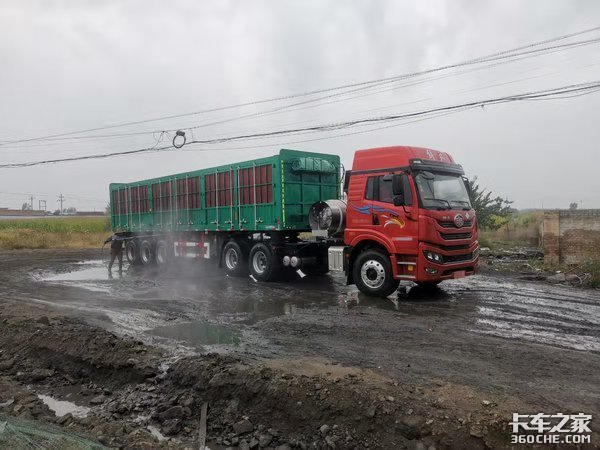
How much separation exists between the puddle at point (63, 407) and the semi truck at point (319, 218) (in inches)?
236

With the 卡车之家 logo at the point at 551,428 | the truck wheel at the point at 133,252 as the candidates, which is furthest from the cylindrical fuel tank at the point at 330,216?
the truck wheel at the point at 133,252

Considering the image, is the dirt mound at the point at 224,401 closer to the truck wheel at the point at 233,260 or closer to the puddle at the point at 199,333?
the puddle at the point at 199,333

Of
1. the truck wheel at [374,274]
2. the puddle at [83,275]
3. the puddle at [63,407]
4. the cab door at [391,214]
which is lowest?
the puddle at [63,407]

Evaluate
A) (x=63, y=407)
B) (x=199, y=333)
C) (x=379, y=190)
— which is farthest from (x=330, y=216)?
(x=63, y=407)

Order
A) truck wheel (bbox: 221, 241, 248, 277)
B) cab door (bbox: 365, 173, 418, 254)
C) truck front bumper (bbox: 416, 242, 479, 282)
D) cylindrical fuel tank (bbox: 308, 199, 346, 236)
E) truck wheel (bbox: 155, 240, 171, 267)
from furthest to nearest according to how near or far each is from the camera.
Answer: truck wheel (bbox: 155, 240, 171, 267)
truck wheel (bbox: 221, 241, 248, 277)
cylindrical fuel tank (bbox: 308, 199, 346, 236)
cab door (bbox: 365, 173, 418, 254)
truck front bumper (bbox: 416, 242, 479, 282)

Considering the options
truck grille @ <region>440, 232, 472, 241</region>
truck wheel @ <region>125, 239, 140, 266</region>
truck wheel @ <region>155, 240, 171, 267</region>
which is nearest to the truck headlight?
truck grille @ <region>440, 232, 472, 241</region>

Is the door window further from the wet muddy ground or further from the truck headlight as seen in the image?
the wet muddy ground

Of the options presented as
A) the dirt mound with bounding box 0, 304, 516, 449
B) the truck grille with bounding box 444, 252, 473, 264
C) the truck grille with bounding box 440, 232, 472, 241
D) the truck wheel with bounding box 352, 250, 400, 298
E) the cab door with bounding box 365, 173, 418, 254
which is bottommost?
the dirt mound with bounding box 0, 304, 516, 449

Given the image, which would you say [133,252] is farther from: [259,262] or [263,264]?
[263,264]

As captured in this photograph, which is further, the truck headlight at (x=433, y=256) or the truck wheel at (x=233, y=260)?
the truck wheel at (x=233, y=260)

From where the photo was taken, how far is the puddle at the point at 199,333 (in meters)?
6.27

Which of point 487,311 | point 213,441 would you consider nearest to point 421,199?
point 487,311

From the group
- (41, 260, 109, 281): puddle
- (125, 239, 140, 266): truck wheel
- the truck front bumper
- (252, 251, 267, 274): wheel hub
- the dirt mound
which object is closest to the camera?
Answer: the dirt mound

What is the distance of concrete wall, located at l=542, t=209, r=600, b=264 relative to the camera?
13.6 metres
